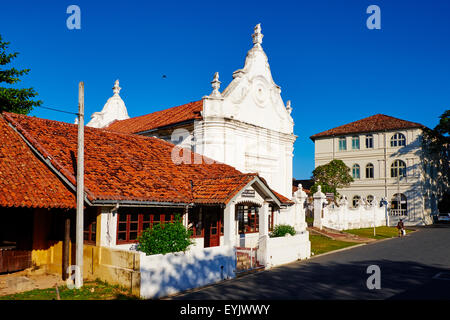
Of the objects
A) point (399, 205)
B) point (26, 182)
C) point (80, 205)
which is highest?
point (26, 182)

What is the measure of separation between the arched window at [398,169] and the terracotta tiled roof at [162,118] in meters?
33.7

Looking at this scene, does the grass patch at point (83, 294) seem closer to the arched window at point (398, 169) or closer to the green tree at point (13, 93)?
the green tree at point (13, 93)

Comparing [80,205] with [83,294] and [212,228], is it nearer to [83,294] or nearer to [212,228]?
[83,294]

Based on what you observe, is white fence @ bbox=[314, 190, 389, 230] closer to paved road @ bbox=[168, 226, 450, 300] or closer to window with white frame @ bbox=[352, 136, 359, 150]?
window with white frame @ bbox=[352, 136, 359, 150]

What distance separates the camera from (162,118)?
30.3m

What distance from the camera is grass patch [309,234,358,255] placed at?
74.4 ft

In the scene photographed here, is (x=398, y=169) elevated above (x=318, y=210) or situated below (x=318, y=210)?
above

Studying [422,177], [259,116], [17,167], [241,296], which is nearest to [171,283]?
[241,296]

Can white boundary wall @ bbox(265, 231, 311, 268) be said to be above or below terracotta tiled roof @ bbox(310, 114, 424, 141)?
below

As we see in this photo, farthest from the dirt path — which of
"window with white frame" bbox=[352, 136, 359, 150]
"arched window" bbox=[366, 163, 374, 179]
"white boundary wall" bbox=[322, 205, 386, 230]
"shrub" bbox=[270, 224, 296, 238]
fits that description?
"window with white frame" bbox=[352, 136, 359, 150]

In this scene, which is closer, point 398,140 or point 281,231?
point 281,231

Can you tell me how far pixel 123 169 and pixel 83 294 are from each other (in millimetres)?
6042

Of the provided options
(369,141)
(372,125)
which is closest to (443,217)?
(369,141)

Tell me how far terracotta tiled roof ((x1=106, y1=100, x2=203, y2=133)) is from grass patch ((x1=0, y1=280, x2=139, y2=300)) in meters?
14.9
